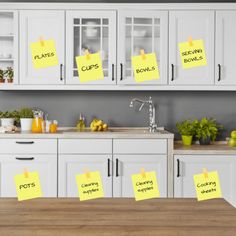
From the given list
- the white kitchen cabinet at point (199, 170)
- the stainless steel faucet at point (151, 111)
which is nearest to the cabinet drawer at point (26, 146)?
the stainless steel faucet at point (151, 111)

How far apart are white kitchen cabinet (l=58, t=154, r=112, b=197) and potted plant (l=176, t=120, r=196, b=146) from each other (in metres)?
0.79

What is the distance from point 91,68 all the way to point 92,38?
28cm

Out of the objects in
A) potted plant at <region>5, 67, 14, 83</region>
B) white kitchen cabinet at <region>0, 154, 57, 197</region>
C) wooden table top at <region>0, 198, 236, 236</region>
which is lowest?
white kitchen cabinet at <region>0, 154, 57, 197</region>

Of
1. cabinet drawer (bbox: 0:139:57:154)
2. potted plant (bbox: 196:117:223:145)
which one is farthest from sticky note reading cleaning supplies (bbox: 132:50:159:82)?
cabinet drawer (bbox: 0:139:57:154)

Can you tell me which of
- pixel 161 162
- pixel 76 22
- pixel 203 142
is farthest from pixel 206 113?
pixel 76 22

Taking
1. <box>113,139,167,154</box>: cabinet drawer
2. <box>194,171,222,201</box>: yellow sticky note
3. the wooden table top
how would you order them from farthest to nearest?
1. <box>113,139,167,154</box>: cabinet drawer
2. <box>194,171,222,201</box>: yellow sticky note
3. the wooden table top

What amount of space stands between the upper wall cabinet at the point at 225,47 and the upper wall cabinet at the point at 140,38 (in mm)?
469

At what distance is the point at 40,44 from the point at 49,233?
2.98 m

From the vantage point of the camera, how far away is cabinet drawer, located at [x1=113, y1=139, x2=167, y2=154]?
3.87 m

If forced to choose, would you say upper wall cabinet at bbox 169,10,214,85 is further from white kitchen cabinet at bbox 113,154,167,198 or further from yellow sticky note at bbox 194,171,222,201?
yellow sticky note at bbox 194,171,222,201

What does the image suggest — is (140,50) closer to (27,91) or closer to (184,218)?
(27,91)

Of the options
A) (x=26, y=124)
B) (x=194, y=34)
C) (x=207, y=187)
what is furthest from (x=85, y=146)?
(x=207, y=187)

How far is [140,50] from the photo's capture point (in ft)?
13.6

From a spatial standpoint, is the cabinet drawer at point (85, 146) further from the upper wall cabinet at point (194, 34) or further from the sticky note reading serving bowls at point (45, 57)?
the upper wall cabinet at point (194, 34)
